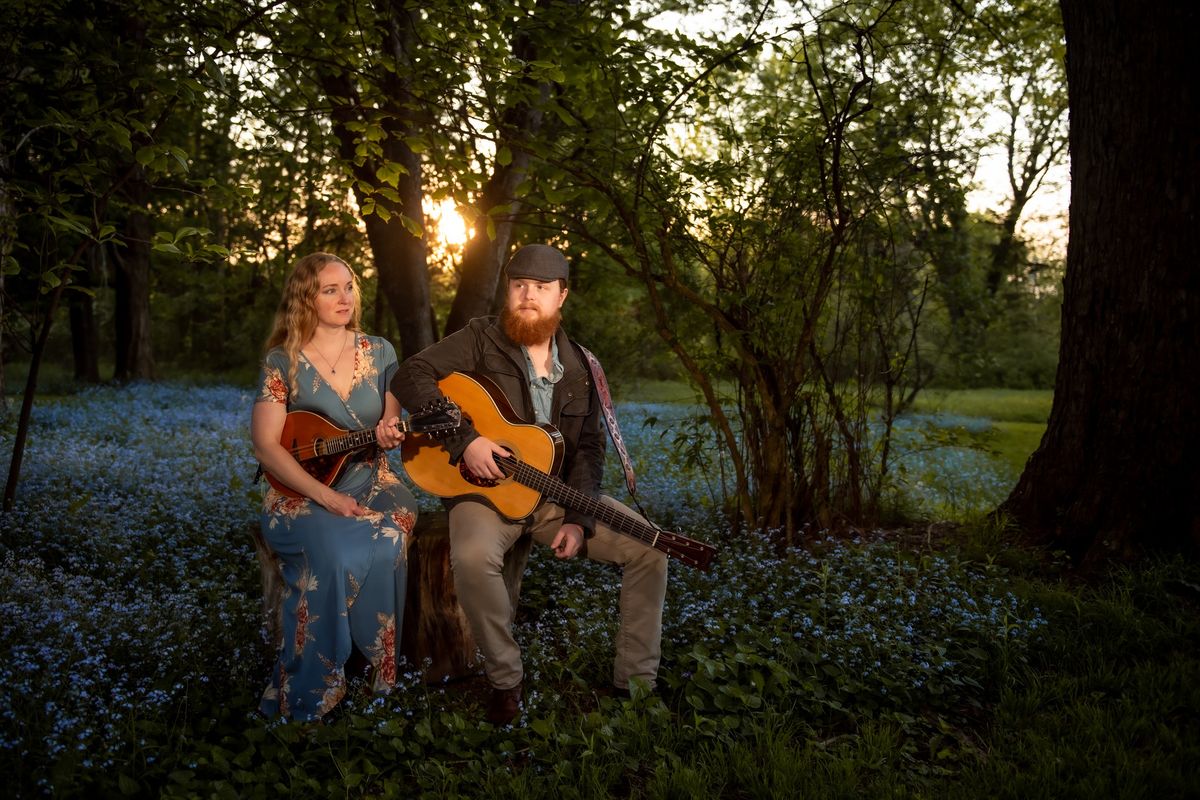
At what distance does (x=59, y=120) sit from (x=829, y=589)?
457cm

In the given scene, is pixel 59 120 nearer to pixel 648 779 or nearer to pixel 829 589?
pixel 648 779

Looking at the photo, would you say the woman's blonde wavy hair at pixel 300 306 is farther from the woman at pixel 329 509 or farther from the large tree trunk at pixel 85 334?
the large tree trunk at pixel 85 334

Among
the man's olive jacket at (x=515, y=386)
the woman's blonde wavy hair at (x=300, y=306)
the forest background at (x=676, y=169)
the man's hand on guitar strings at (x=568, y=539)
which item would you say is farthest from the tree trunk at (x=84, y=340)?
the man's hand on guitar strings at (x=568, y=539)

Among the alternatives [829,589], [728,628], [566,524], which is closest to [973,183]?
[829,589]

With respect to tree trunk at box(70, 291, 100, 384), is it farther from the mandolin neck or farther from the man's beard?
the man's beard

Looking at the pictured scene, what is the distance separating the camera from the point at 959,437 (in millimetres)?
6035

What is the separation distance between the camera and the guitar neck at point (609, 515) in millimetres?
3725

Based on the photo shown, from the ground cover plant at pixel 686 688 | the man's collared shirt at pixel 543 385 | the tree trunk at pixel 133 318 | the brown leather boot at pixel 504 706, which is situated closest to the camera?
the ground cover plant at pixel 686 688

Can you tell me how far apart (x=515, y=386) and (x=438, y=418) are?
0.47 meters

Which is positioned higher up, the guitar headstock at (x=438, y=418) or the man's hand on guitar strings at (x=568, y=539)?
the guitar headstock at (x=438, y=418)

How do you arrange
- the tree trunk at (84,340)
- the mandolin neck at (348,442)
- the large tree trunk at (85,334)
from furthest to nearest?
the tree trunk at (84,340) < the large tree trunk at (85,334) < the mandolin neck at (348,442)

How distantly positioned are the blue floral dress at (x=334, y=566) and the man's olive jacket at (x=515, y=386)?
12.9 inches

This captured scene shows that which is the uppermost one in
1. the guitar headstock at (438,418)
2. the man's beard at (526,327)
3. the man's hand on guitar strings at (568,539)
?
the man's beard at (526,327)

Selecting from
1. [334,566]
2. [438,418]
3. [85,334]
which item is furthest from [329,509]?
[85,334]
